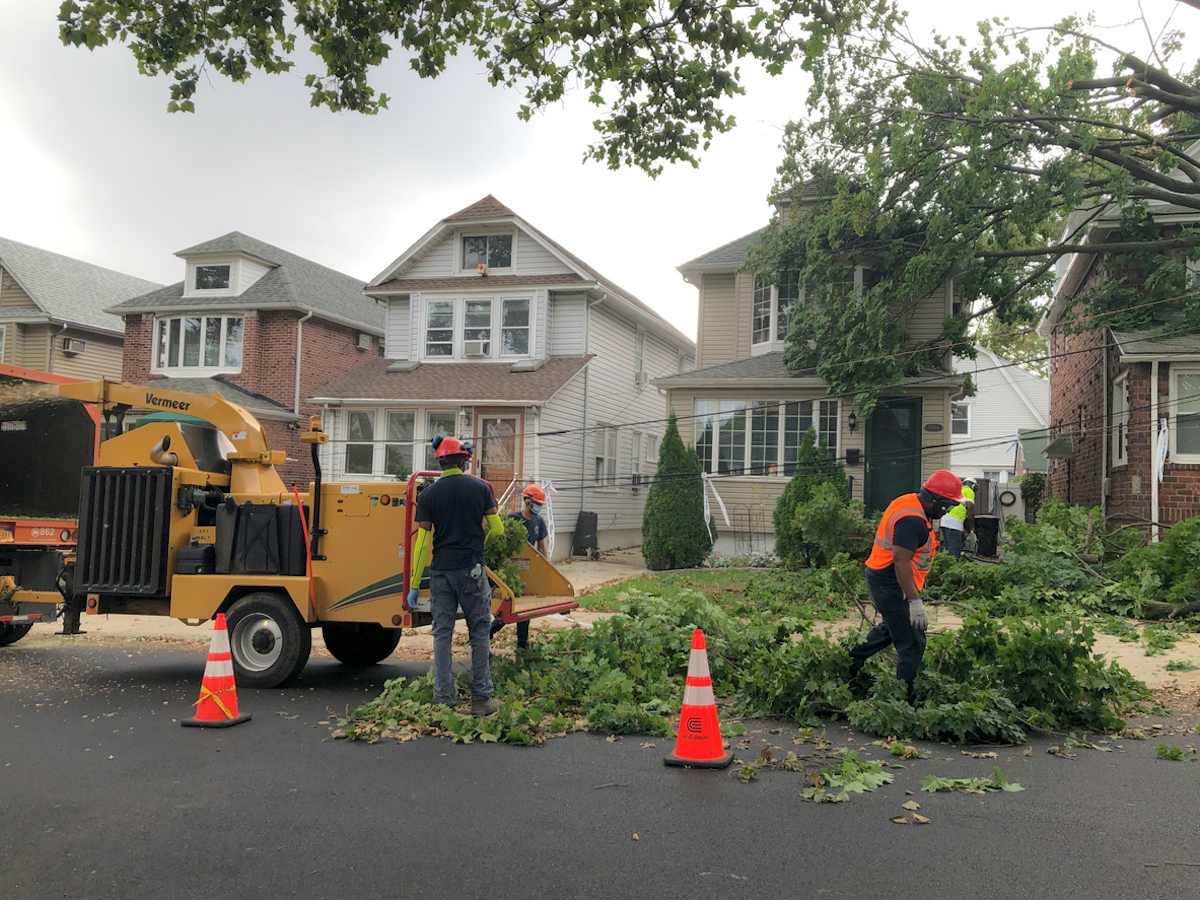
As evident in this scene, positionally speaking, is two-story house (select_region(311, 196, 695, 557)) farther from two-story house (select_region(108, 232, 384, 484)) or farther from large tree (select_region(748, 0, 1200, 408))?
large tree (select_region(748, 0, 1200, 408))

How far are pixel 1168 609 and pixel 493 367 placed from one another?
629 inches

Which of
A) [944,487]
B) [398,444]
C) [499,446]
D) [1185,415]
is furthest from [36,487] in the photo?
[1185,415]

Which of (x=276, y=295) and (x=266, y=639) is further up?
(x=276, y=295)

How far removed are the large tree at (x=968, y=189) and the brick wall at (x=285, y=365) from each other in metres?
12.9

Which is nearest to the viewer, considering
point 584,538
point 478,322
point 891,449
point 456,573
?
point 456,573

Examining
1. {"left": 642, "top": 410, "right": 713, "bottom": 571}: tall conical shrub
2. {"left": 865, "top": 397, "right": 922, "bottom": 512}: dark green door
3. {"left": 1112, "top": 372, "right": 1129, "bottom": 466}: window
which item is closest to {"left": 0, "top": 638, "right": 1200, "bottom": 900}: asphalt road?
{"left": 642, "top": 410, "right": 713, "bottom": 571}: tall conical shrub

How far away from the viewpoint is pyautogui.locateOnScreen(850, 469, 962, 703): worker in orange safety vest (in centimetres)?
663

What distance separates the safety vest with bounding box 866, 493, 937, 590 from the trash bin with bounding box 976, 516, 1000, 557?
11.2 metres

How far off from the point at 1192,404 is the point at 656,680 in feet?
42.1

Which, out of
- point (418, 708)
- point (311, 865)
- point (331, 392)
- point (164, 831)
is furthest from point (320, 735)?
point (331, 392)

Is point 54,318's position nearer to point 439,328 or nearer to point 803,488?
point 439,328

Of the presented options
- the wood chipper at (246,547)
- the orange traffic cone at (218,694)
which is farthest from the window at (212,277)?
the orange traffic cone at (218,694)

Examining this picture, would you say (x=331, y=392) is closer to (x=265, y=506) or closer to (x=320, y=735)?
(x=265, y=506)

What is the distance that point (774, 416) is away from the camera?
69.3 feet
